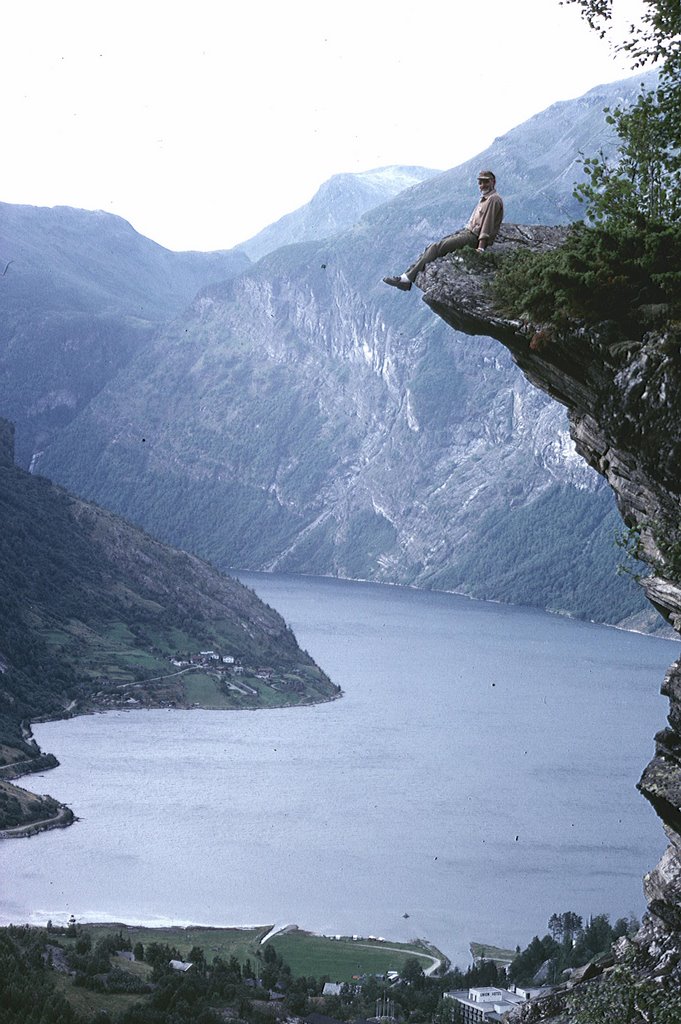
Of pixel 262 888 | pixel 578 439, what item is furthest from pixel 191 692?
pixel 578 439

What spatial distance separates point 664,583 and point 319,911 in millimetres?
59235

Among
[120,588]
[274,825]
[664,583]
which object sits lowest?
[274,825]

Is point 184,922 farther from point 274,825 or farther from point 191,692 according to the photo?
point 191,692

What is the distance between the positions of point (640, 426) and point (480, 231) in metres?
4.26

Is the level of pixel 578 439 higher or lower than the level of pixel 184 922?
higher

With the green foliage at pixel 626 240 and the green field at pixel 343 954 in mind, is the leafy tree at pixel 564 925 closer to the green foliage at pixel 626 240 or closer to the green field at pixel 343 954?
the green field at pixel 343 954

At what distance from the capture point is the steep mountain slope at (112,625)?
415 feet

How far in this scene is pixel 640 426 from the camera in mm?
16797

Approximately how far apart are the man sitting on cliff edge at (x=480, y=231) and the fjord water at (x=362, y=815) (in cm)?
5127

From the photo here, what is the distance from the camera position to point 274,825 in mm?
92812

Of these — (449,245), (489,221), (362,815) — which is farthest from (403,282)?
(362,815)

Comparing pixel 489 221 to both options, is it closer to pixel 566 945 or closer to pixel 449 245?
pixel 449 245

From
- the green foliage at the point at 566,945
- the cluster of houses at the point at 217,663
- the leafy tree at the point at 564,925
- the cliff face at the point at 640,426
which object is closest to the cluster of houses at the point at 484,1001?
the green foliage at the point at 566,945

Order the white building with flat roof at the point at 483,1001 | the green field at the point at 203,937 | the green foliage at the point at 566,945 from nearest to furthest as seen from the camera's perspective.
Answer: the white building with flat roof at the point at 483,1001 < the green foliage at the point at 566,945 < the green field at the point at 203,937
